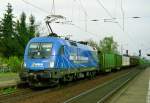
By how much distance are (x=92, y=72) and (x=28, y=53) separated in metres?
13.9

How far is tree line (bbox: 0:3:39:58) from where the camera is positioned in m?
80.7

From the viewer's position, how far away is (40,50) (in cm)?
2367

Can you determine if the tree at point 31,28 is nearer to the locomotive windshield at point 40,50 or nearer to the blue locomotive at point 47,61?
the blue locomotive at point 47,61

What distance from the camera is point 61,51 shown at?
24125 millimetres

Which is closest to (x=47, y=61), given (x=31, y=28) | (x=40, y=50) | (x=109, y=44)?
(x=40, y=50)

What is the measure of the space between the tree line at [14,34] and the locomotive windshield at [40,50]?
173 ft

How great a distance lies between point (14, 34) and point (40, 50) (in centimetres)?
6755

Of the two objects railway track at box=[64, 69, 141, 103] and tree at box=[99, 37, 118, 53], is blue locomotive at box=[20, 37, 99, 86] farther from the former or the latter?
tree at box=[99, 37, 118, 53]

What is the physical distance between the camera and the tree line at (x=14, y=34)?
80.7 m

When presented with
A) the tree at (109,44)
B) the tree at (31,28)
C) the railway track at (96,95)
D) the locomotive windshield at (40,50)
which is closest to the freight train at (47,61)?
the locomotive windshield at (40,50)

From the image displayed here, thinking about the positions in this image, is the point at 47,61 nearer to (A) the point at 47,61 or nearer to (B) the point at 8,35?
A: (A) the point at 47,61

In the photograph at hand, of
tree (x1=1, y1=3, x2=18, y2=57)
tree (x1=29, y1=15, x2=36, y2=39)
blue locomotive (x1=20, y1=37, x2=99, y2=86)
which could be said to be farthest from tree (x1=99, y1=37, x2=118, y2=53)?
blue locomotive (x1=20, y1=37, x2=99, y2=86)

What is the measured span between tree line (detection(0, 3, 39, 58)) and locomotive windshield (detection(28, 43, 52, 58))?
52.7 m

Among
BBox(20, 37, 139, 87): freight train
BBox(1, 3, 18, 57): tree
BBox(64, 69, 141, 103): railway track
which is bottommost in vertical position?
BBox(64, 69, 141, 103): railway track
